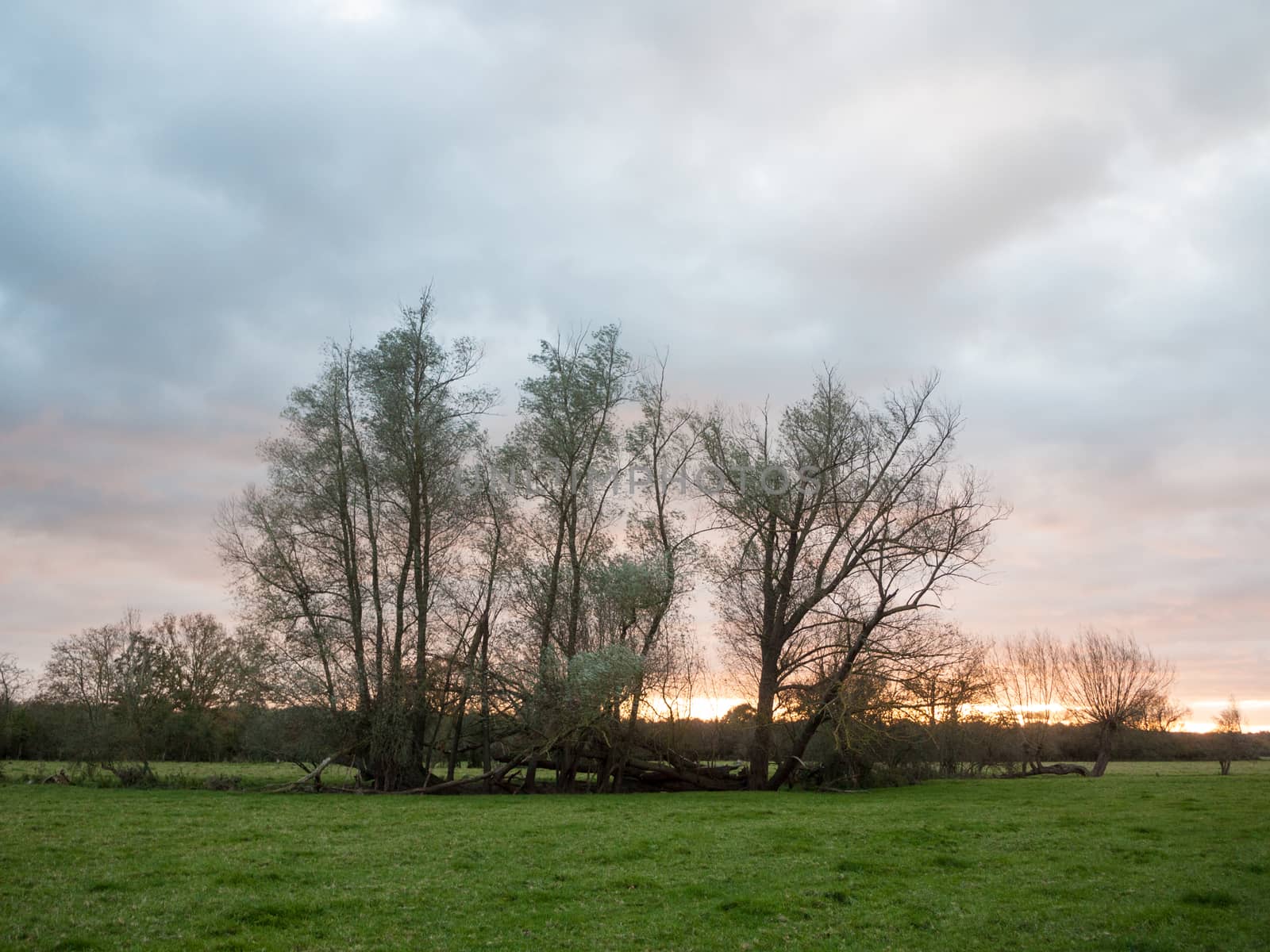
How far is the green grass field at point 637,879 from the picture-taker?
10.3 meters

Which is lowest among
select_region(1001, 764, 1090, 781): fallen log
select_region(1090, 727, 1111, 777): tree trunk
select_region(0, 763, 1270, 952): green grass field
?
select_region(1001, 764, 1090, 781): fallen log

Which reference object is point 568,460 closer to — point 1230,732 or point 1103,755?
point 1103,755

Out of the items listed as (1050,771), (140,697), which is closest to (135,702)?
(140,697)

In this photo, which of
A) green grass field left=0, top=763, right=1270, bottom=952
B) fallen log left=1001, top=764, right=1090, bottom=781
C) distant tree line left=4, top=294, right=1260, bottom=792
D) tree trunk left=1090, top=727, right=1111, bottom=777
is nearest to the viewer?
green grass field left=0, top=763, right=1270, bottom=952

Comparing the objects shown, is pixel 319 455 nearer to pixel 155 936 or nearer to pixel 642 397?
pixel 642 397

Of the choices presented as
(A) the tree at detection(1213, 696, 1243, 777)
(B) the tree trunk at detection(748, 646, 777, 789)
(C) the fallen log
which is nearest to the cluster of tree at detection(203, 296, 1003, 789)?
(B) the tree trunk at detection(748, 646, 777, 789)

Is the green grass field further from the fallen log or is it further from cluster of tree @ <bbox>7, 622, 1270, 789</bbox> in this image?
the fallen log

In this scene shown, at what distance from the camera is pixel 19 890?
38.4 feet

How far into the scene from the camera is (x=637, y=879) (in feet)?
43.7

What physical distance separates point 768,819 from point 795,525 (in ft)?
50.8

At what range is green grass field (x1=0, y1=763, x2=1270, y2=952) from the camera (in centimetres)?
1027

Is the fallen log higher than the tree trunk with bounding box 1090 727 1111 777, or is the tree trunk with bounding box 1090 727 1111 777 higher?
the tree trunk with bounding box 1090 727 1111 777

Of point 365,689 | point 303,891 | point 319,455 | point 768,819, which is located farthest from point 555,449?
point 303,891

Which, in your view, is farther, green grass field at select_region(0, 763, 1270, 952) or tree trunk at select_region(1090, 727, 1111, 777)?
tree trunk at select_region(1090, 727, 1111, 777)
